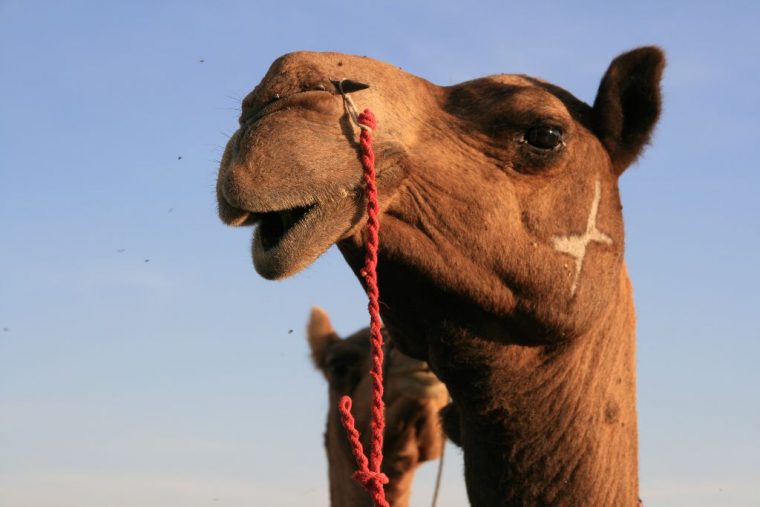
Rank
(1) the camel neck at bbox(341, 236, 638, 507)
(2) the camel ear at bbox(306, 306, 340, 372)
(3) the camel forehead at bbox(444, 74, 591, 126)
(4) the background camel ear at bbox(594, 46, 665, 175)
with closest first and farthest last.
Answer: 1. (1) the camel neck at bbox(341, 236, 638, 507)
2. (3) the camel forehead at bbox(444, 74, 591, 126)
3. (4) the background camel ear at bbox(594, 46, 665, 175)
4. (2) the camel ear at bbox(306, 306, 340, 372)

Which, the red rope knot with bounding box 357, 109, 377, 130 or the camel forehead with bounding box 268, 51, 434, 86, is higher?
the camel forehead with bounding box 268, 51, 434, 86

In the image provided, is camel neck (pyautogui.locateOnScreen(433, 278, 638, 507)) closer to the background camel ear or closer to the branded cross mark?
the branded cross mark

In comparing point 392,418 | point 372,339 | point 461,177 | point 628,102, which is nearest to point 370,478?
point 372,339

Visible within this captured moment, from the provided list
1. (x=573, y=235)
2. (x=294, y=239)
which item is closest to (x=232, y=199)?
(x=294, y=239)

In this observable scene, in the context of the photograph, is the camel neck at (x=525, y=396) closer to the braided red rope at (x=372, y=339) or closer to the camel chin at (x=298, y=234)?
the braided red rope at (x=372, y=339)

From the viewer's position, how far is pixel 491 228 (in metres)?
4.20

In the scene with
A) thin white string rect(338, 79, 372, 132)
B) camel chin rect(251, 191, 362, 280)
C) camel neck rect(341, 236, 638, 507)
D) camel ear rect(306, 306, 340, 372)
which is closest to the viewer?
camel chin rect(251, 191, 362, 280)

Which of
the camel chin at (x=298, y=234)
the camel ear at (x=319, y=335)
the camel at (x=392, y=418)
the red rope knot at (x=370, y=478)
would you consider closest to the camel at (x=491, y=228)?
the camel chin at (x=298, y=234)

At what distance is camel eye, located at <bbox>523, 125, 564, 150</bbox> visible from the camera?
439cm

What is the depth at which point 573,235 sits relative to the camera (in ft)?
14.4

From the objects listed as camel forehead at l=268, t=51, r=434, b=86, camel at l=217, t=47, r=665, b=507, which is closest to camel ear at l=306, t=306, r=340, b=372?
camel at l=217, t=47, r=665, b=507

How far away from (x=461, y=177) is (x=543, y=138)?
0.40 m

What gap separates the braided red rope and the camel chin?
7 centimetres

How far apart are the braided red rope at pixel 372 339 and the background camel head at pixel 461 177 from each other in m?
0.04
